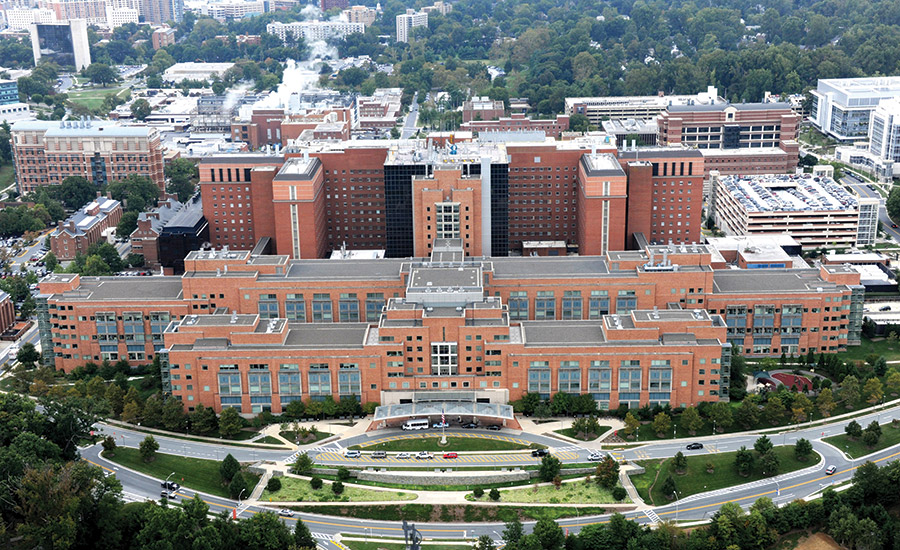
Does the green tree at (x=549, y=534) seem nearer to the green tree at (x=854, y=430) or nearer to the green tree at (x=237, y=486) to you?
the green tree at (x=237, y=486)

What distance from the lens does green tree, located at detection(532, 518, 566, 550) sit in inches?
4820

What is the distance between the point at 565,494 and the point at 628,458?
11527 mm

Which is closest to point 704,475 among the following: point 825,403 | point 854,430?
point 854,430

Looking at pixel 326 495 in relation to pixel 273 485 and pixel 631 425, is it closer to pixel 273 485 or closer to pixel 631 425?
pixel 273 485

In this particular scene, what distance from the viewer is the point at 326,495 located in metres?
134

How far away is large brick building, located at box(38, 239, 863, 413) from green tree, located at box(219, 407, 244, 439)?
5846mm

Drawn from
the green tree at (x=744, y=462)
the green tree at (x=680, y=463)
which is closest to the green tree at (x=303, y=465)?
the green tree at (x=680, y=463)

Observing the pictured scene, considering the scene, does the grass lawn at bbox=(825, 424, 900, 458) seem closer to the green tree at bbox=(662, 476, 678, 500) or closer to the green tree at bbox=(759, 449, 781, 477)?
the green tree at bbox=(759, 449, 781, 477)

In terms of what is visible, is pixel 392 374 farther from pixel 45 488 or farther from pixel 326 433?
pixel 45 488

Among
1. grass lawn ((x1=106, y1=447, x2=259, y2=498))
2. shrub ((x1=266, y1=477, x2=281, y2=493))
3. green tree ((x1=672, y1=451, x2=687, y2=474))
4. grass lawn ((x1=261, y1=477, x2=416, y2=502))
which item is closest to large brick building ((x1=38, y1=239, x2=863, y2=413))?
grass lawn ((x1=106, y1=447, x2=259, y2=498))

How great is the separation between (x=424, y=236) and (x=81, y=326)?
190 feet

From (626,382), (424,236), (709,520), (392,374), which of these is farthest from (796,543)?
(424,236)

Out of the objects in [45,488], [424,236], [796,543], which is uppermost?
[424,236]

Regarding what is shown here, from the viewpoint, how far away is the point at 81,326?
169 meters
